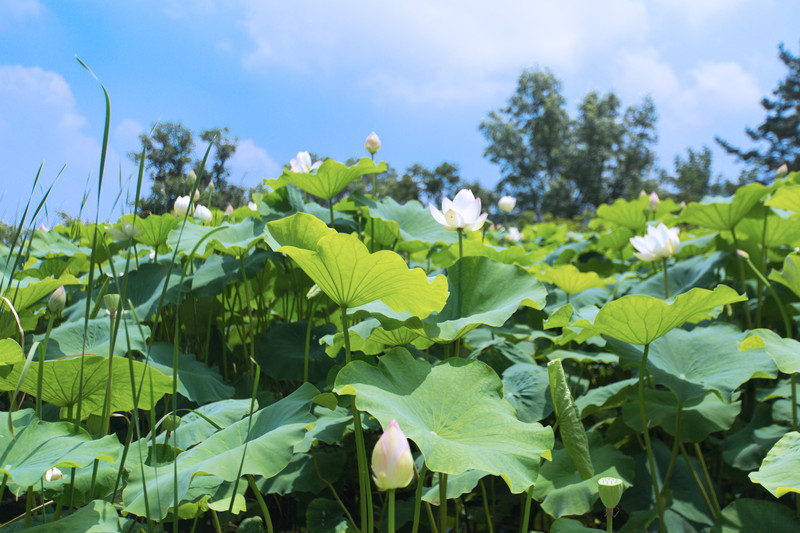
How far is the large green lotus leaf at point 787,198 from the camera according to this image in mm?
1467

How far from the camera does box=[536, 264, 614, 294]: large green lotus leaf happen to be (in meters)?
1.63

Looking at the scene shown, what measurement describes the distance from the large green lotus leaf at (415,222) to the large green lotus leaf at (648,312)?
609mm

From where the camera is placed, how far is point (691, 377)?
1.15 m

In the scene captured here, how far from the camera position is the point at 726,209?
163cm

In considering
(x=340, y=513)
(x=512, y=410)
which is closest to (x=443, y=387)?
(x=512, y=410)

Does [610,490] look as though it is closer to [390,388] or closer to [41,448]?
[390,388]

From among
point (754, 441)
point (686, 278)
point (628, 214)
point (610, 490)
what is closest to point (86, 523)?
point (610, 490)

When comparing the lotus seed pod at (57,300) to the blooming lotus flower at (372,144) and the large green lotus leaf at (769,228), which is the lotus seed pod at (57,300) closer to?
the blooming lotus flower at (372,144)

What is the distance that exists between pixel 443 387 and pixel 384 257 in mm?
244

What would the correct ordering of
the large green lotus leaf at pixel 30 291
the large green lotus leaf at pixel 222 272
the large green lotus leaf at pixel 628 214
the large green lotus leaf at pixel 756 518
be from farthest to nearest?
the large green lotus leaf at pixel 628 214, the large green lotus leaf at pixel 222 272, the large green lotus leaf at pixel 30 291, the large green lotus leaf at pixel 756 518

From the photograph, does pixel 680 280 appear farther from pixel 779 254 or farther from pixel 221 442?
pixel 221 442

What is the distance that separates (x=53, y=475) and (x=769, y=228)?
6.50 feet

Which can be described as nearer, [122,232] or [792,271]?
[792,271]

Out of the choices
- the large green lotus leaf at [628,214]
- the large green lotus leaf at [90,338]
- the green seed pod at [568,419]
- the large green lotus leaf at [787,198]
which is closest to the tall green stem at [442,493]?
the green seed pod at [568,419]
